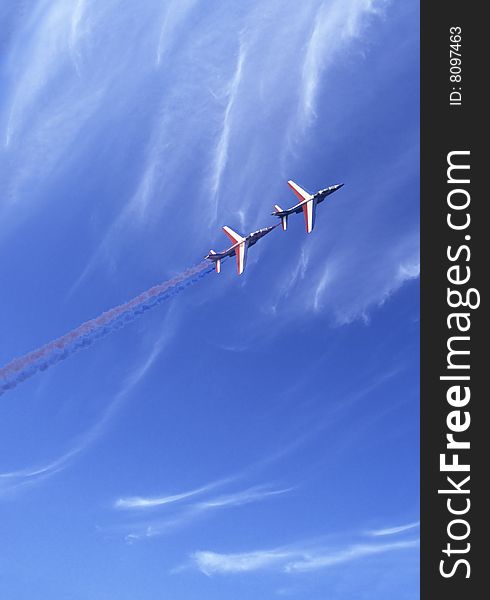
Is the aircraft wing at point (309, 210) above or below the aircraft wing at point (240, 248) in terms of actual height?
above

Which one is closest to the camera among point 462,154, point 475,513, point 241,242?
point 475,513

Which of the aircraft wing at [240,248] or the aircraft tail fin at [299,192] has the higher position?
the aircraft tail fin at [299,192]

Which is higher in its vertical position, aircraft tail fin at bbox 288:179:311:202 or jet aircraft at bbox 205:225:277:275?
aircraft tail fin at bbox 288:179:311:202

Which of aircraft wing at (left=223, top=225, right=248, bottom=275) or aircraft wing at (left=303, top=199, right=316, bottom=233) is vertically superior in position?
aircraft wing at (left=303, top=199, right=316, bottom=233)

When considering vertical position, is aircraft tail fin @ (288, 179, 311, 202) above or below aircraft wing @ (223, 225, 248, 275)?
above

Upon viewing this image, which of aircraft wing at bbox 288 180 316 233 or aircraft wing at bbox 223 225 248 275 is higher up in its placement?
aircraft wing at bbox 288 180 316 233

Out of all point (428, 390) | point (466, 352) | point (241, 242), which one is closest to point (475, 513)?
point (428, 390)

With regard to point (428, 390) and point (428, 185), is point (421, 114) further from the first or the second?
point (428, 390)

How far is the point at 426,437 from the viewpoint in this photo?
238ft

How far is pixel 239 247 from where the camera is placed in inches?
6752

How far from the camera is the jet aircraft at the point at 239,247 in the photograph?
165 metres

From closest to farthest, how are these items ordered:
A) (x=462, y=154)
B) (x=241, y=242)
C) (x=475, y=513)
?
(x=475, y=513) < (x=462, y=154) < (x=241, y=242)

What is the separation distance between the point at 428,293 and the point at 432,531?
34164 millimetres

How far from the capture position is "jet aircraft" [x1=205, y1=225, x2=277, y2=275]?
165m
